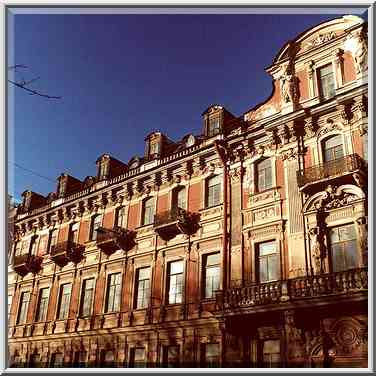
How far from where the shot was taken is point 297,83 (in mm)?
14219

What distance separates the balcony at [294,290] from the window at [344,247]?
81 cm

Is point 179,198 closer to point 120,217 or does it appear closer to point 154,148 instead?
point 154,148

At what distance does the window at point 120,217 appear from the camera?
17263 millimetres

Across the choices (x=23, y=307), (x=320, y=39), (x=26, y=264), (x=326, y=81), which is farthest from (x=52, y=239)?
(x=320, y=39)

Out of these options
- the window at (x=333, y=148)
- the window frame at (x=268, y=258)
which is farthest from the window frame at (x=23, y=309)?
the window at (x=333, y=148)

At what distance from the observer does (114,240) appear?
1605 centimetres

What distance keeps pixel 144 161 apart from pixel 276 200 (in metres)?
6.35

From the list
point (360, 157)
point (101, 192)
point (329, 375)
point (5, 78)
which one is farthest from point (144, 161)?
point (329, 375)

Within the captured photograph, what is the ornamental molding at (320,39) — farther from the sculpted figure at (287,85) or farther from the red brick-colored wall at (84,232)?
the red brick-colored wall at (84,232)

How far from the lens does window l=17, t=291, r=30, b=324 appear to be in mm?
18125

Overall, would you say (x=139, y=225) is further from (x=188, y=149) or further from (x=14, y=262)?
(x=14, y=262)

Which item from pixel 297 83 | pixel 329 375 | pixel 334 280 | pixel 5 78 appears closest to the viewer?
pixel 329 375

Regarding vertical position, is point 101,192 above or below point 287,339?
above

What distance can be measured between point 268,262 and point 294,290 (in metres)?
1.77
